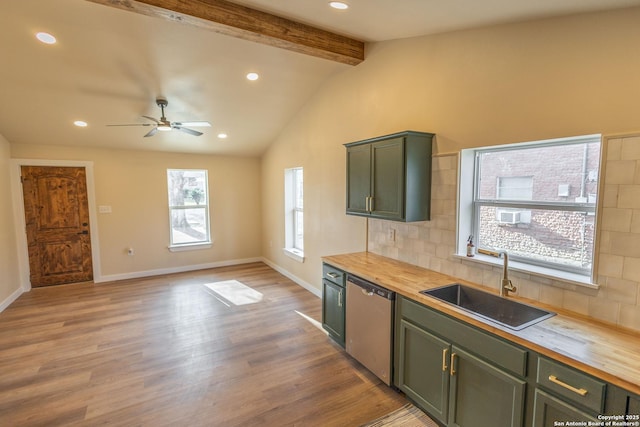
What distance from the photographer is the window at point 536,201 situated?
1972 mm

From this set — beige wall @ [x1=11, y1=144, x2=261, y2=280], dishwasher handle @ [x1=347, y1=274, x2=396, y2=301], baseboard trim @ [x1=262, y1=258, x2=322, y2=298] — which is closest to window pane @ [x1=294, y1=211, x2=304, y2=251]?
baseboard trim @ [x1=262, y1=258, x2=322, y2=298]

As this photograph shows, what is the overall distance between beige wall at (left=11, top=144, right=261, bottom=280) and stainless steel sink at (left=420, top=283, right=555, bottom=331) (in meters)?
5.14

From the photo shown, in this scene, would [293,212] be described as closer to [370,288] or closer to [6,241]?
[370,288]

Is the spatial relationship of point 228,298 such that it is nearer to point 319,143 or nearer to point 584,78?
point 319,143

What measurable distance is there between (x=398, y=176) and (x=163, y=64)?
281 cm

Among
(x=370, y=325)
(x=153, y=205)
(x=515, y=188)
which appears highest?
(x=515, y=188)

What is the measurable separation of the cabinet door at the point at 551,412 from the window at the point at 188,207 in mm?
5993

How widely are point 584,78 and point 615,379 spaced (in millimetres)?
1646

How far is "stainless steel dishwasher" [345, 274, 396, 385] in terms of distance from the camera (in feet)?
8.22

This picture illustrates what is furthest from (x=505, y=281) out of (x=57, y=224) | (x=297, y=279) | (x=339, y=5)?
(x=57, y=224)

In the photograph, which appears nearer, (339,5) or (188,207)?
(339,5)

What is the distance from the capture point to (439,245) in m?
2.75

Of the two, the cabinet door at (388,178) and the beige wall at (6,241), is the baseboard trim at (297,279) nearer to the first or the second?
the cabinet door at (388,178)

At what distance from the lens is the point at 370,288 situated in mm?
2662
